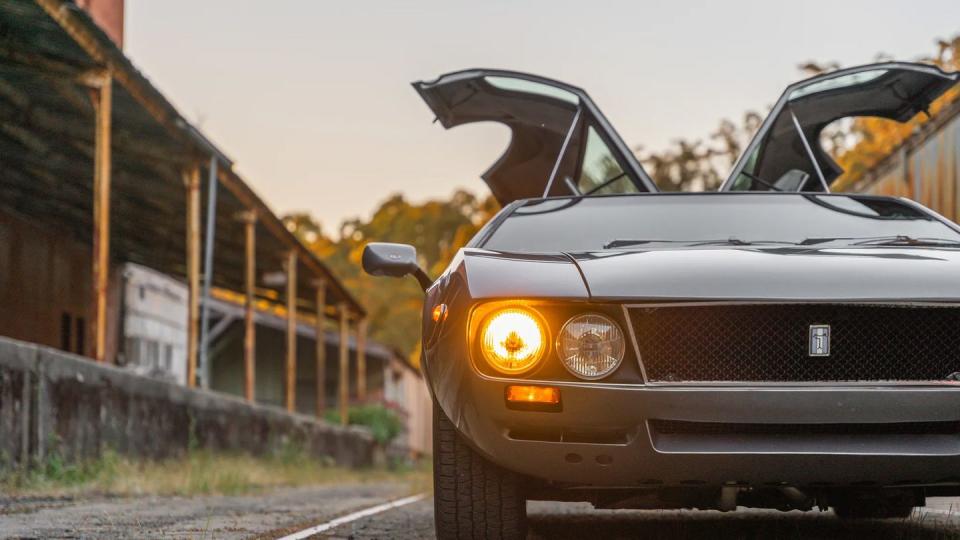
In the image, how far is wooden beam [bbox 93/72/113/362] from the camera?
37.1 feet

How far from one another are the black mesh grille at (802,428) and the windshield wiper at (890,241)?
994mm

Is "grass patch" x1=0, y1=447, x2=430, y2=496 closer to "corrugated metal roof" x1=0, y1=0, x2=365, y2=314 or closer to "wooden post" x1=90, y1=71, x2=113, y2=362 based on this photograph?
"wooden post" x1=90, y1=71, x2=113, y2=362

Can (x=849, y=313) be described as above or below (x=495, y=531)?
above

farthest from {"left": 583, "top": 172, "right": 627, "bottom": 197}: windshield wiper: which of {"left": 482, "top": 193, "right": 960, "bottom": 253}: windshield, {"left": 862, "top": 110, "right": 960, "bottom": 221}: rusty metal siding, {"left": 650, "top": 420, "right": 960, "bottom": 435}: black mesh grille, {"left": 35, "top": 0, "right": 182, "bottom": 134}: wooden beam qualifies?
{"left": 862, "top": 110, "right": 960, "bottom": 221}: rusty metal siding

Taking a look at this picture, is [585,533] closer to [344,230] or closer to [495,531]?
[495,531]

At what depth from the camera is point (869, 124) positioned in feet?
107

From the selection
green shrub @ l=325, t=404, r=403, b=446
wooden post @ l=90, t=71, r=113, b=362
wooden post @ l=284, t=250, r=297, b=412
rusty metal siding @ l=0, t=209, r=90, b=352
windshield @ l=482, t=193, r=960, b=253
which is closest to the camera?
windshield @ l=482, t=193, r=960, b=253

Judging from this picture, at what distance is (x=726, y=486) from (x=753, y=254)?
31.6 inches

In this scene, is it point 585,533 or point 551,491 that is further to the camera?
point 585,533

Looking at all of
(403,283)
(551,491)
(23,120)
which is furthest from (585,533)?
(403,283)

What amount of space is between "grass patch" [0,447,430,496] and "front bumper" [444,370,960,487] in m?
5.34

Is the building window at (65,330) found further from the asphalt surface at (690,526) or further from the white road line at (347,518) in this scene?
the asphalt surface at (690,526)

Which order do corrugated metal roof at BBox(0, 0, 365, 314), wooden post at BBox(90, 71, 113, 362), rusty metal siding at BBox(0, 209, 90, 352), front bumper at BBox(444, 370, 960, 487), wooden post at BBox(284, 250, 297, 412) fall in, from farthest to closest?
wooden post at BBox(284, 250, 297, 412)
rusty metal siding at BBox(0, 209, 90, 352)
wooden post at BBox(90, 71, 113, 362)
corrugated metal roof at BBox(0, 0, 365, 314)
front bumper at BBox(444, 370, 960, 487)

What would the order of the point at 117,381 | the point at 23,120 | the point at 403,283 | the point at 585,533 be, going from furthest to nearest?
the point at 403,283 → the point at 23,120 → the point at 117,381 → the point at 585,533
